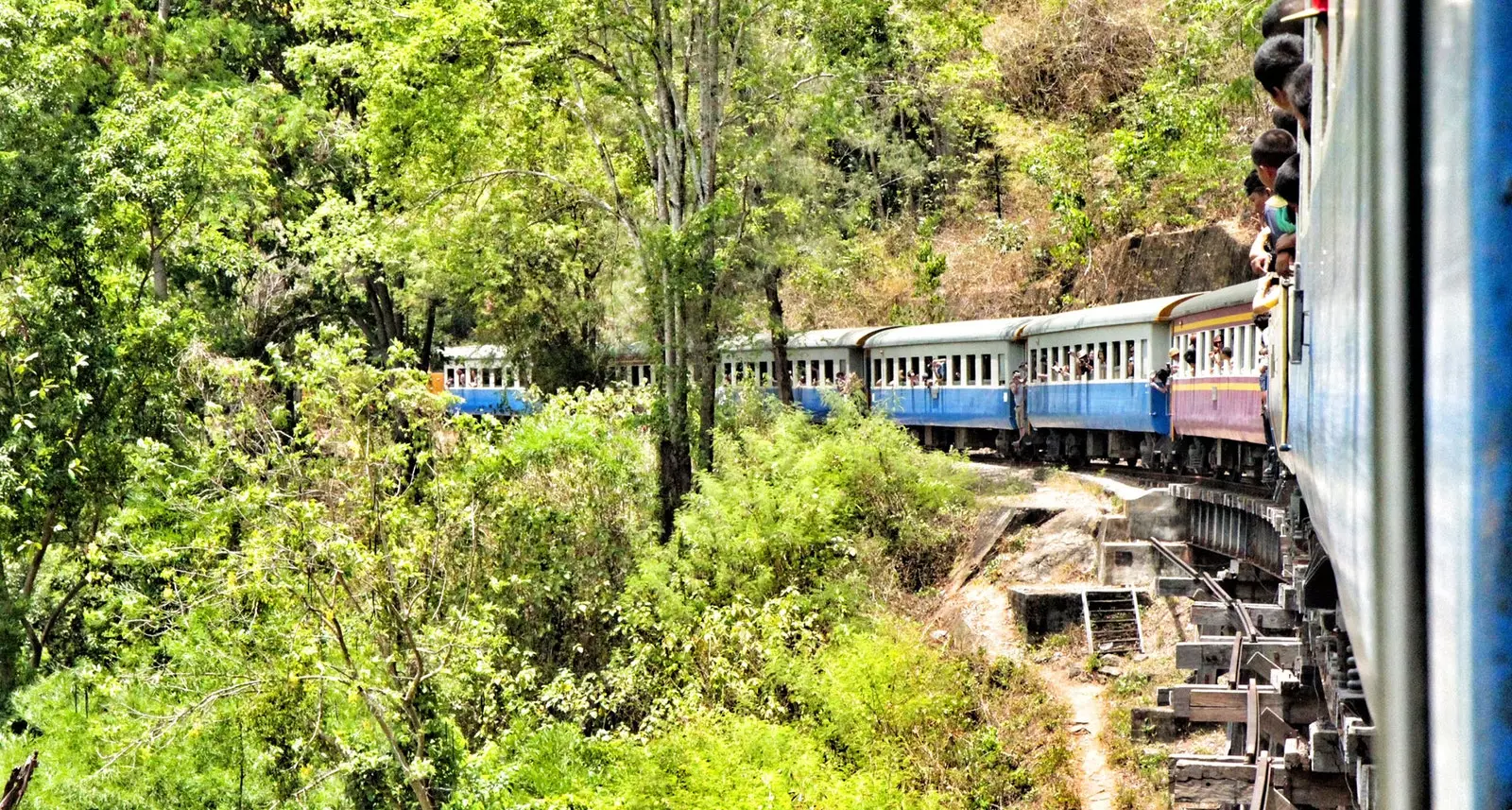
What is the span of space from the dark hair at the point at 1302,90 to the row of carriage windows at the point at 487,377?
3012cm

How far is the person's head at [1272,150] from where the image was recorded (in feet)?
22.5

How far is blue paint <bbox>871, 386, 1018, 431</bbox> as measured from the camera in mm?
28828

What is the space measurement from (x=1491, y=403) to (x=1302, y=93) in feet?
15.0

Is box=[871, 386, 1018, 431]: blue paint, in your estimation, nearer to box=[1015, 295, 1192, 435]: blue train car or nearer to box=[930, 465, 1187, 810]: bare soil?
box=[1015, 295, 1192, 435]: blue train car

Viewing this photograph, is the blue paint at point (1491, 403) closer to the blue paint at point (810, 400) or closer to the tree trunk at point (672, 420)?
the tree trunk at point (672, 420)

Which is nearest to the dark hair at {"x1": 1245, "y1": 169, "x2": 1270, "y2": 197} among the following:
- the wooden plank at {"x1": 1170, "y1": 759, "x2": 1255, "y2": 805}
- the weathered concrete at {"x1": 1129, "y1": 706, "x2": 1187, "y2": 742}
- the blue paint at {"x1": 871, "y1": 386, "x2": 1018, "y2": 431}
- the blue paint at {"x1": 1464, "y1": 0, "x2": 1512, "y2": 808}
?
the wooden plank at {"x1": 1170, "y1": 759, "x2": 1255, "y2": 805}

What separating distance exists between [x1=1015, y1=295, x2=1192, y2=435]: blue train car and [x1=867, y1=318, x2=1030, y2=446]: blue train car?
0.69 m

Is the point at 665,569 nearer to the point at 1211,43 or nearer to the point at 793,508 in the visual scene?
the point at 793,508

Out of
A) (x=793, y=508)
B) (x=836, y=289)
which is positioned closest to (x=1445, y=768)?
(x=793, y=508)

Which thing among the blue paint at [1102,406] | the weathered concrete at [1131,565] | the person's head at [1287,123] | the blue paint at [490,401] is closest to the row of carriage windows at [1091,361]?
the blue paint at [1102,406]

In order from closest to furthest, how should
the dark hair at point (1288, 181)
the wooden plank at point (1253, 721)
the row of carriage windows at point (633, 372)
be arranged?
the dark hair at point (1288, 181) < the wooden plank at point (1253, 721) < the row of carriage windows at point (633, 372)

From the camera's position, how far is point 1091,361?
2494 centimetres

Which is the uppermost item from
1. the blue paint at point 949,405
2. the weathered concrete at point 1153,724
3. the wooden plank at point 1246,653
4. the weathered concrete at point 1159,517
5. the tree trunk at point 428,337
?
the tree trunk at point 428,337

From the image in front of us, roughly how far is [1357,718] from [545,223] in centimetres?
2560
